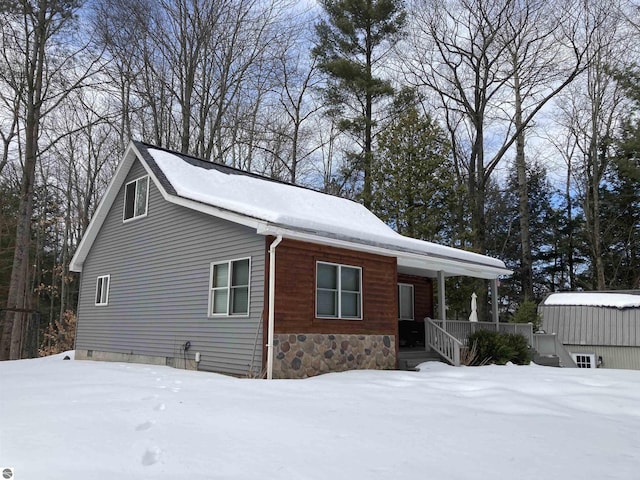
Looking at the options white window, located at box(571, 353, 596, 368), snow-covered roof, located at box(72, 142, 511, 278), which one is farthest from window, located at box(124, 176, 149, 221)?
white window, located at box(571, 353, 596, 368)

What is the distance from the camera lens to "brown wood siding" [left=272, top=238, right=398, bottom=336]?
9391 millimetres

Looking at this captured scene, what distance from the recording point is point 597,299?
61.2 ft

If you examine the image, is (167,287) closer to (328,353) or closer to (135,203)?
(135,203)

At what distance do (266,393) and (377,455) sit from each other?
303 cm

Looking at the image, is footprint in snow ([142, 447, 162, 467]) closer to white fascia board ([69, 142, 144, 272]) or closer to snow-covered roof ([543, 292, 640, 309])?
white fascia board ([69, 142, 144, 272])

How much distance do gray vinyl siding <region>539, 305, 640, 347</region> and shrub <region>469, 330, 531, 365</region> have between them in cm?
640

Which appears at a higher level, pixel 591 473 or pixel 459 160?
pixel 459 160

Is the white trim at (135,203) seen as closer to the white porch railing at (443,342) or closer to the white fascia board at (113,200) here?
the white fascia board at (113,200)

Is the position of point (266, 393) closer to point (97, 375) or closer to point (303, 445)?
point (303, 445)

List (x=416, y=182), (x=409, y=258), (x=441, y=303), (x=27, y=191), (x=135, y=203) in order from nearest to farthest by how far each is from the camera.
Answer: (x=409, y=258)
(x=441, y=303)
(x=135, y=203)
(x=27, y=191)
(x=416, y=182)

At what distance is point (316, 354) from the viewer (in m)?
9.73

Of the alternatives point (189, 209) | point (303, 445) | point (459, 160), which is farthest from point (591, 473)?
point (459, 160)

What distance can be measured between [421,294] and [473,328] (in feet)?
7.51

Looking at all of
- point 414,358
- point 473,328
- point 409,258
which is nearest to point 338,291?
point 409,258
